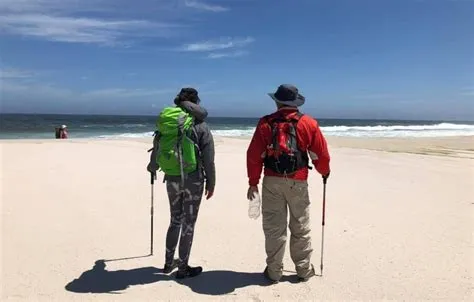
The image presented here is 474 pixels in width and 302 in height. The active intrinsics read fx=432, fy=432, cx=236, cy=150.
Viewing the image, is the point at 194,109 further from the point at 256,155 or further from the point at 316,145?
the point at 316,145

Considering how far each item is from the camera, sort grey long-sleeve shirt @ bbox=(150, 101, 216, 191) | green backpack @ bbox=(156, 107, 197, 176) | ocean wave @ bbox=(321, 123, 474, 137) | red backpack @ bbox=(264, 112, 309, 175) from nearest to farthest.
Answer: red backpack @ bbox=(264, 112, 309, 175) → green backpack @ bbox=(156, 107, 197, 176) → grey long-sleeve shirt @ bbox=(150, 101, 216, 191) → ocean wave @ bbox=(321, 123, 474, 137)

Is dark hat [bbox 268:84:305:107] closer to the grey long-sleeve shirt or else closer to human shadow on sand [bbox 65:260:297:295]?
the grey long-sleeve shirt

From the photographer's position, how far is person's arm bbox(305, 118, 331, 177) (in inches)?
176

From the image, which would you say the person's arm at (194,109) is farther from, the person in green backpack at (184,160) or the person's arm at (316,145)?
the person's arm at (316,145)

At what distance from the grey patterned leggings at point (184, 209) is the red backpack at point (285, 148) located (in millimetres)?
873

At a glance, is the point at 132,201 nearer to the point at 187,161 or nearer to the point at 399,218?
the point at 187,161

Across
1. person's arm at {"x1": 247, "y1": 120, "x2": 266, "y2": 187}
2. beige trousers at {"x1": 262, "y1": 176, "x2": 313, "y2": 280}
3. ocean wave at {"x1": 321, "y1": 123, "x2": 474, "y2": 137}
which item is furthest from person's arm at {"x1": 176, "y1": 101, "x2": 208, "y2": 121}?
ocean wave at {"x1": 321, "y1": 123, "x2": 474, "y2": 137}

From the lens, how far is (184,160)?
15.0 ft

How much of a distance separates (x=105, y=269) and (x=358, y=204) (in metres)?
4.96

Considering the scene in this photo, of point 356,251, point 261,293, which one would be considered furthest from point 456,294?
point 261,293

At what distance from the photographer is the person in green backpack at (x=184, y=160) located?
4.56 m

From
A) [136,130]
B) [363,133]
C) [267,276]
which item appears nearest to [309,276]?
[267,276]

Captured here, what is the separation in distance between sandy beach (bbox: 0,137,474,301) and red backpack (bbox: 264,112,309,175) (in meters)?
1.26

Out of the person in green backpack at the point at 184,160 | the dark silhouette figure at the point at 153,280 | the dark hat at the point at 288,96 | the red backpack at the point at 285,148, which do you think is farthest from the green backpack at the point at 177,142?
the dark silhouette figure at the point at 153,280
